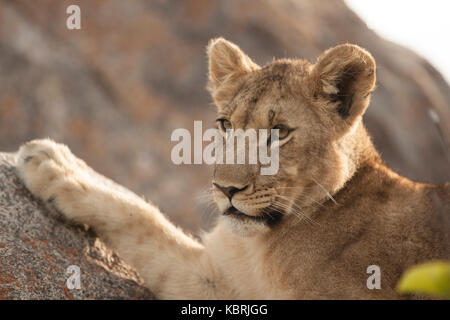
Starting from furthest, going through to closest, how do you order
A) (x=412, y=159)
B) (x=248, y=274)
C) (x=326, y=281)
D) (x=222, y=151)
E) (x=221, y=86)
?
1. (x=412, y=159)
2. (x=221, y=86)
3. (x=248, y=274)
4. (x=222, y=151)
5. (x=326, y=281)

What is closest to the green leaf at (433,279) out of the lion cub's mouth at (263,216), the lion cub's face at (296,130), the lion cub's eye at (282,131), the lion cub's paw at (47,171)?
the lion cub's face at (296,130)

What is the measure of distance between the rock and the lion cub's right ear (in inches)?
61.1

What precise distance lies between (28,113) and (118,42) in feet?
8.93

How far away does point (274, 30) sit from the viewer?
1356cm

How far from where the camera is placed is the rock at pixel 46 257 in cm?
371

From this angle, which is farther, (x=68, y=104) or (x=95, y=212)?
(x=68, y=104)

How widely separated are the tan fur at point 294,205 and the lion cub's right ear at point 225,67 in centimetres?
1

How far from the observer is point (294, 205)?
158 inches

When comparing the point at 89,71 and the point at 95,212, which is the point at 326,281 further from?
the point at 89,71

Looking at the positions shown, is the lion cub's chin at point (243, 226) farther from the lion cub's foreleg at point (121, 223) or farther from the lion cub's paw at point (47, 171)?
the lion cub's paw at point (47, 171)

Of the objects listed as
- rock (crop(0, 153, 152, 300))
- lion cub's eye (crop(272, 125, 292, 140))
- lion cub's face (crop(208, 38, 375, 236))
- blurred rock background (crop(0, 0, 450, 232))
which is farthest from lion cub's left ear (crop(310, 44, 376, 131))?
blurred rock background (crop(0, 0, 450, 232))

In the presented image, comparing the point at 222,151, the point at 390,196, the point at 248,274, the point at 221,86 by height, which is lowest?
the point at 248,274
